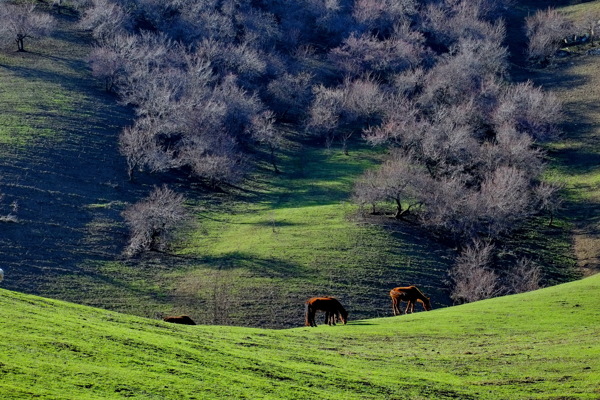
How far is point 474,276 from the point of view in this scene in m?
64.4

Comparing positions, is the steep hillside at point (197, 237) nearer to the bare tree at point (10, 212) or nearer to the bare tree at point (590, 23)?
the bare tree at point (10, 212)

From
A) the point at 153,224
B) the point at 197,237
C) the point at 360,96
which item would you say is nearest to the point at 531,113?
the point at 360,96

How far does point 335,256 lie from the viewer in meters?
64.2

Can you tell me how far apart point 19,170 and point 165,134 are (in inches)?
856

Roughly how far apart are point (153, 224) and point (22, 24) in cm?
5361

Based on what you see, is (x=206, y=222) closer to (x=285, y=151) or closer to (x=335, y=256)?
(x=335, y=256)

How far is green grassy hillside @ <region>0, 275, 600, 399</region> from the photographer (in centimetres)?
1892

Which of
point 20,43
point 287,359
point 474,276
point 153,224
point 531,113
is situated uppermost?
point 287,359

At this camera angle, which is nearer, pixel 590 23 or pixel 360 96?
pixel 360 96

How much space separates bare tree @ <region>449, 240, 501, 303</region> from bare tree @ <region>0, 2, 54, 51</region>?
69861 millimetres

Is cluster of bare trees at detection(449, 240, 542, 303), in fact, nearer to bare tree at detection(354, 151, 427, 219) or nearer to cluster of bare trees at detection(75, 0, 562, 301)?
cluster of bare trees at detection(75, 0, 562, 301)

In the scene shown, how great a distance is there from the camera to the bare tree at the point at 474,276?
62.4m

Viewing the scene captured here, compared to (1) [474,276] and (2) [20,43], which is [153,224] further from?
(2) [20,43]

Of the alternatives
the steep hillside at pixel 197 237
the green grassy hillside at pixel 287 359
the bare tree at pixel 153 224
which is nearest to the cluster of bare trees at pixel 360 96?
the bare tree at pixel 153 224
